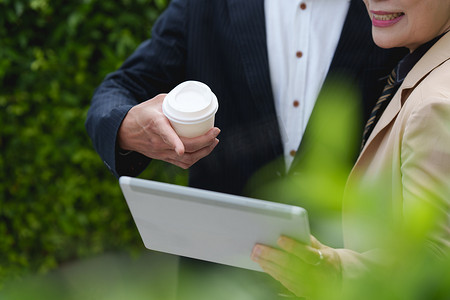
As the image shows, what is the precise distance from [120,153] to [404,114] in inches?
35.8

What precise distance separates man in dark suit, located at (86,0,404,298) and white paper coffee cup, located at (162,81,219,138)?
0.18 meters

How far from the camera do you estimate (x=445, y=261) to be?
0.50m

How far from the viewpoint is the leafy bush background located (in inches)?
127

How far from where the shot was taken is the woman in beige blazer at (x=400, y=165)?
55 cm

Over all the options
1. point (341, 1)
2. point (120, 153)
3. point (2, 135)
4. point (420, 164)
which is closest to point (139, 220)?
point (120, 153)

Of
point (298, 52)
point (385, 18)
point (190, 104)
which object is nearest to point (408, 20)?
point (385, 18)

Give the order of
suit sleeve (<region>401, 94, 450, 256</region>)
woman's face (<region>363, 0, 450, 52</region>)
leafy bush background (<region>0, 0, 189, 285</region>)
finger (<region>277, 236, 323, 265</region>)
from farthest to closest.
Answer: leafy bush background (<region>0, 0, 189, 285</region>) → woman's face (<region>363, 0, 450, 52</region>) → suit sleeve (<region>401, 94, 450, 256</region>) → finger (<region>277, 236, 323, 265</region>)

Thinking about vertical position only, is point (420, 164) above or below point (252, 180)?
above

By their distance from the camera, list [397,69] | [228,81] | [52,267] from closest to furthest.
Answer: [397,69] → [228,81] → [52,267]

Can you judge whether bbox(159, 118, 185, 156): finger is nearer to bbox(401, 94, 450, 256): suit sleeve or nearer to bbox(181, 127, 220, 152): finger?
bbox(181, 127, 220, 152): finger

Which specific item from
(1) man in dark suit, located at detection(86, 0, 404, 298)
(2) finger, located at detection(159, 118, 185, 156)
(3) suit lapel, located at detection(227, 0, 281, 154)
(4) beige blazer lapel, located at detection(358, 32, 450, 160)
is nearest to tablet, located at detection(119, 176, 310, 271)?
(2) finger, located at detection(159, 118, 185, 156)

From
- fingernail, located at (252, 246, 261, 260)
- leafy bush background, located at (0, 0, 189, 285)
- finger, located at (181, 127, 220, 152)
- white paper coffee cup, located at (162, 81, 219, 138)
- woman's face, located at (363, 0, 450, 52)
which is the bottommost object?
leafy bush background, located at (0, 0, 189, 285)

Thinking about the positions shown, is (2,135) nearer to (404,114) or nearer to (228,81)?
(228,81)

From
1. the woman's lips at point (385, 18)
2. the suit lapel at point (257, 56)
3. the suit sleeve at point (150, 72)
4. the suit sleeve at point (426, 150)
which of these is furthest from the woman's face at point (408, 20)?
the suit sleeve at point (150, 72)
